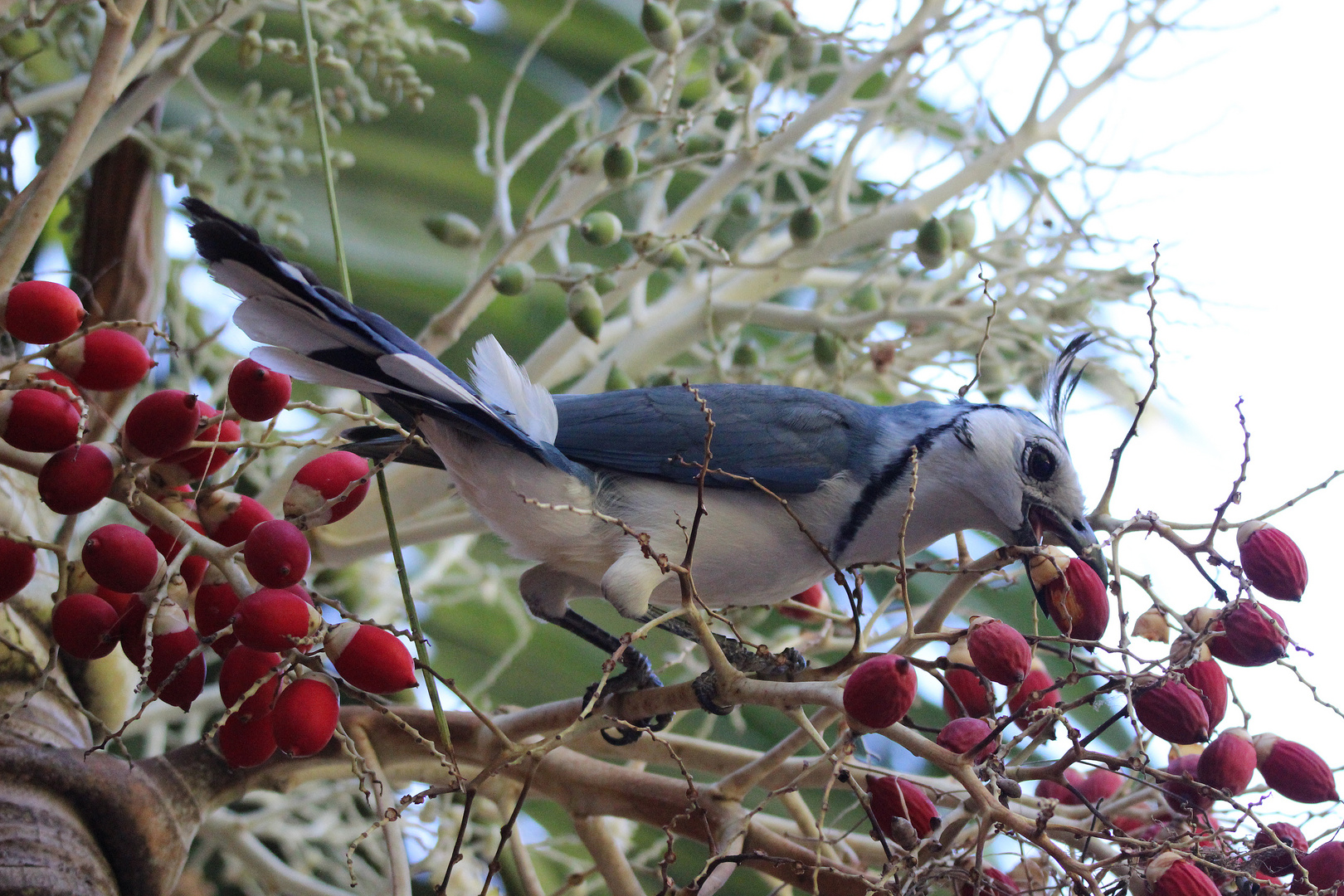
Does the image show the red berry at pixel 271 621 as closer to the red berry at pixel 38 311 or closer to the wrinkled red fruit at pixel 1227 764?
the red berry at pixel 38 311

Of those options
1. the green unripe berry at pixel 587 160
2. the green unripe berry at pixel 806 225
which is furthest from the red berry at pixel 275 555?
the green unripe berry at pixel 806 225

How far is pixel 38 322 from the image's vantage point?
0.81 meters

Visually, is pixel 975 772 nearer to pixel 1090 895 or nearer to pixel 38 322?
pixel 1090 895

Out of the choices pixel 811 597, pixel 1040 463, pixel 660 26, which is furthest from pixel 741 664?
pixel 660 26

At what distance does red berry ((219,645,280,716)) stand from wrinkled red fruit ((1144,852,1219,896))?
2.00 ft

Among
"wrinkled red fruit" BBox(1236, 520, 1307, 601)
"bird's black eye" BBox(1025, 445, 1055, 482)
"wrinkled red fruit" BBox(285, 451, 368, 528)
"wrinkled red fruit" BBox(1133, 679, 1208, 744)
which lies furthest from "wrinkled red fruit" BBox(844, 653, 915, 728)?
"bird's black eye" BBox(1025, 445, 1055, 482)

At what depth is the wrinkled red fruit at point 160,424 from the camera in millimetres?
785

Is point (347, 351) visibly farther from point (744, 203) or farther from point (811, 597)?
point (744, 203)

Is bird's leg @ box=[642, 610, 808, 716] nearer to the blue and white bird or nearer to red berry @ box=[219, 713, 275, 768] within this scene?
the blue and white bird

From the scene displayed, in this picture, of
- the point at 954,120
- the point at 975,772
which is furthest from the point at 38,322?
the point at 954,120

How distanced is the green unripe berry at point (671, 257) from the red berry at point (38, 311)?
1.85 ft

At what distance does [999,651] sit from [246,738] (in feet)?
1.83

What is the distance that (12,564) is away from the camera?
31.9 inches

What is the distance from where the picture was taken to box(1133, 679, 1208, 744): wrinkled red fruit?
746 mm
